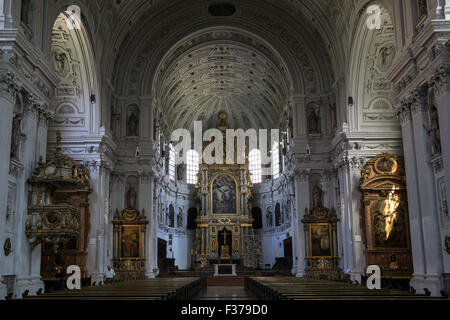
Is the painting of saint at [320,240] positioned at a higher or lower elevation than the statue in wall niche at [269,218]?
lower

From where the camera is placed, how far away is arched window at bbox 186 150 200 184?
135 ft

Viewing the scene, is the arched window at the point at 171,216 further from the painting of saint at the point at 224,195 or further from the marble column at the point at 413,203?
the marble column at the point at 413,203

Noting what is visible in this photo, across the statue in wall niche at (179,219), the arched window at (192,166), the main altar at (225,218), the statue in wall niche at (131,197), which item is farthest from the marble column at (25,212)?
the arched window at (192,166)

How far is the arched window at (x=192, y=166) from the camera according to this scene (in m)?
41.2

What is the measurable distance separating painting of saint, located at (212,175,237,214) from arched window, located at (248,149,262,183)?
3255mm

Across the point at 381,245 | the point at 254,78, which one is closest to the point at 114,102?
the point at 254,78

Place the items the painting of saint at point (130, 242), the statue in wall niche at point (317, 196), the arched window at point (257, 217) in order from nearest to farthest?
the painting of saint at point (130, 242)
the statue in wall niche at point (317, 196)
the arched window at point (257, 217)

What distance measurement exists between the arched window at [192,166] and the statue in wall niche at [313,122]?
689 inches

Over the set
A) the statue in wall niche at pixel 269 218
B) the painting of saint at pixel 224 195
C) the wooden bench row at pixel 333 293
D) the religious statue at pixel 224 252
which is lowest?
the wooden bench row at pixel 333 293

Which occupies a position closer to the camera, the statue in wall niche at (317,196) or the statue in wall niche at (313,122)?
the statue in wall niche at (317,196)

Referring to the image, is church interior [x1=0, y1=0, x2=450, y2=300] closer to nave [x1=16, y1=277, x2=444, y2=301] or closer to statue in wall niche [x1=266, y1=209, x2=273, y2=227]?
nave [x1=16, y1=277, x2=444, y2=301]

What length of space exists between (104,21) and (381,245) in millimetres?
15053

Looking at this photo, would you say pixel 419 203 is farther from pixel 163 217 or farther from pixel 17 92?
pixel 163 217
